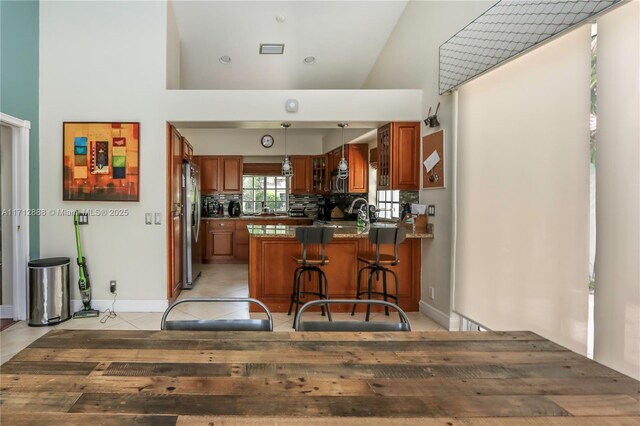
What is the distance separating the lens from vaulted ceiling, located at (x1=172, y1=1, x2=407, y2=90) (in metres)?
4.21

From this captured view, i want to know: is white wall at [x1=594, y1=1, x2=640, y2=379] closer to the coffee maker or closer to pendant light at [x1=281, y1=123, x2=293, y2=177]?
pendant light at [x1=281, y1=123, x2=293, y2=177]

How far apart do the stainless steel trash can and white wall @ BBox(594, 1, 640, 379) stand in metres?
4.42

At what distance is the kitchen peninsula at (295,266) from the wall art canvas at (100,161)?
148 cm

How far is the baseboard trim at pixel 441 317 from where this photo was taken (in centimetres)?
327

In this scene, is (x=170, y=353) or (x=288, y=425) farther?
(x=170, y=353)

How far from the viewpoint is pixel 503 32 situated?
2479 mm

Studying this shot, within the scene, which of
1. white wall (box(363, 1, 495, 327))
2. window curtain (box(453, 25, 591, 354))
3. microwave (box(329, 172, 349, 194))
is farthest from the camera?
microwave (box(329, 172, 349, 194))

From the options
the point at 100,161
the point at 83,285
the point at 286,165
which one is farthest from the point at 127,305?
the point at 286,165

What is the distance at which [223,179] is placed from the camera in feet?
22.8

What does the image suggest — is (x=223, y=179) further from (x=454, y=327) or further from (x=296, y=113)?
(x=454, y=327)

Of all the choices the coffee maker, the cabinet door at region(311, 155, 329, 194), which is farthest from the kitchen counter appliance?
the coffee maker

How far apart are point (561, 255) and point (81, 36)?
16.0 ft

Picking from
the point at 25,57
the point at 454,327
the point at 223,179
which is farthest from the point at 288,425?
the point at 223,179

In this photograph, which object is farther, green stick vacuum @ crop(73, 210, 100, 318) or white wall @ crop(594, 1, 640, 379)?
green stick vacuum @ crop(73, 210, 100, 318)
